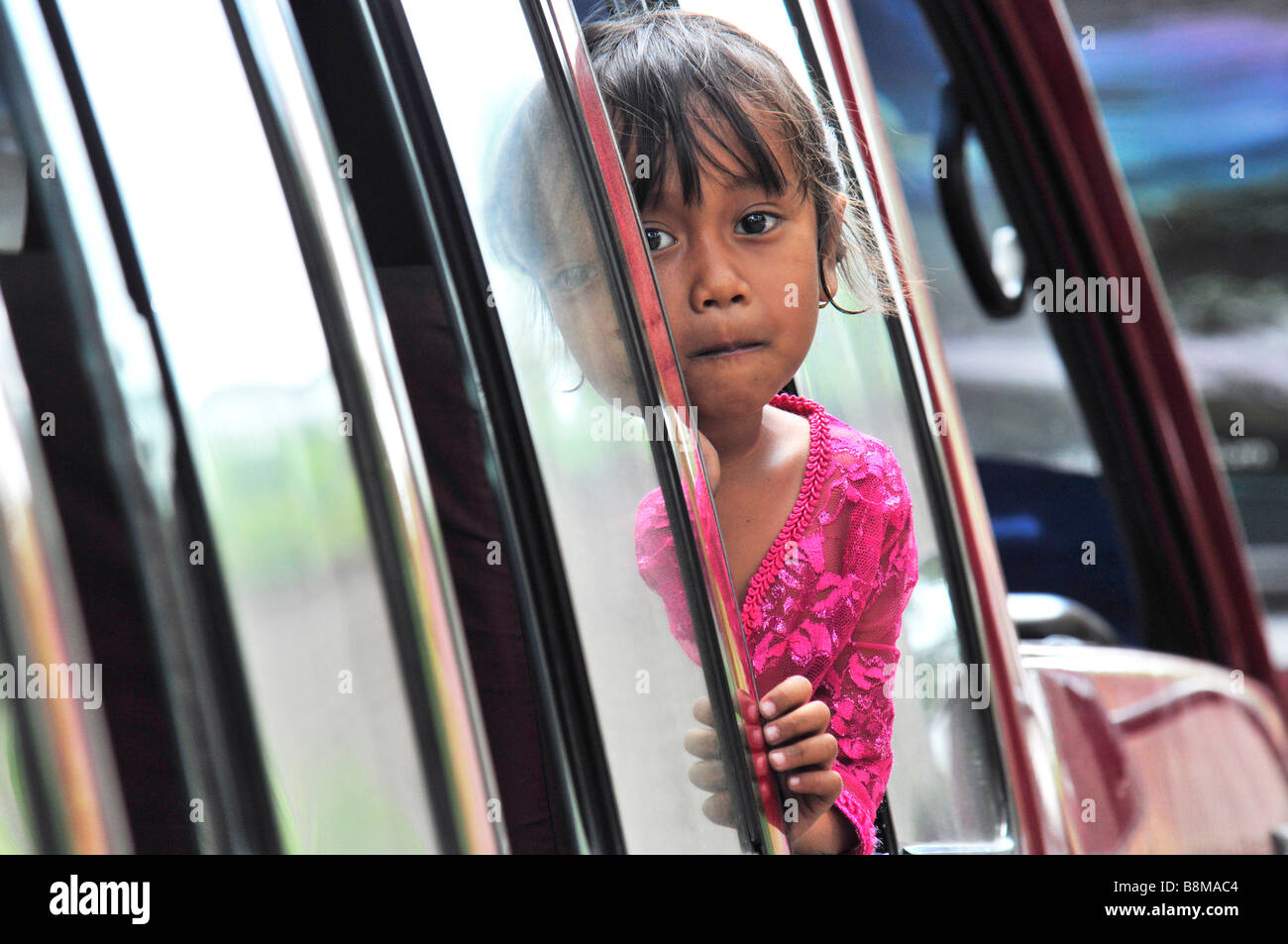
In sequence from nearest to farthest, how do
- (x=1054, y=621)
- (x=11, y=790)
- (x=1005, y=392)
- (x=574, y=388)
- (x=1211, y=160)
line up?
(x=11, y=790), (x=574, y=388), (x=1211, y=160), (x=1054, y=621), (x=1005, y=392)

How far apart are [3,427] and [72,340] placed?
0.05 m

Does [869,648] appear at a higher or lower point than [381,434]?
lower

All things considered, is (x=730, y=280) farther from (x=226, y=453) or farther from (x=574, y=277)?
(x=226, y=453)

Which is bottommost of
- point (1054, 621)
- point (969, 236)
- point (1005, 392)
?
point (1054, 621)

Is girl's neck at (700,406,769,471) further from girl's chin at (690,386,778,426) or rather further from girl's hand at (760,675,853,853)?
girl's hand at (760,675,853,853)

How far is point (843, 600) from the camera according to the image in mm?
683

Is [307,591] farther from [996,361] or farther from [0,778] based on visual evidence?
[996,361]

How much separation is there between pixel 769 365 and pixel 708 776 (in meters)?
0.26

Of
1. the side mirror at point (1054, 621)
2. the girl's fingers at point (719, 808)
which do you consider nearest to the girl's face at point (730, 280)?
the girl's fingers at point (719, 808)

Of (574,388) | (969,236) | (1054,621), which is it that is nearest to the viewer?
(574,388)

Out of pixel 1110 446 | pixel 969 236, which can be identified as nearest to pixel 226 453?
pixel 969 236

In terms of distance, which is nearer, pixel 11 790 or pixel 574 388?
pixel 11 790

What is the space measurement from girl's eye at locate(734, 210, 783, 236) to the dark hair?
2cm

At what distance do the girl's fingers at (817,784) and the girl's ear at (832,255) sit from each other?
31 cm
